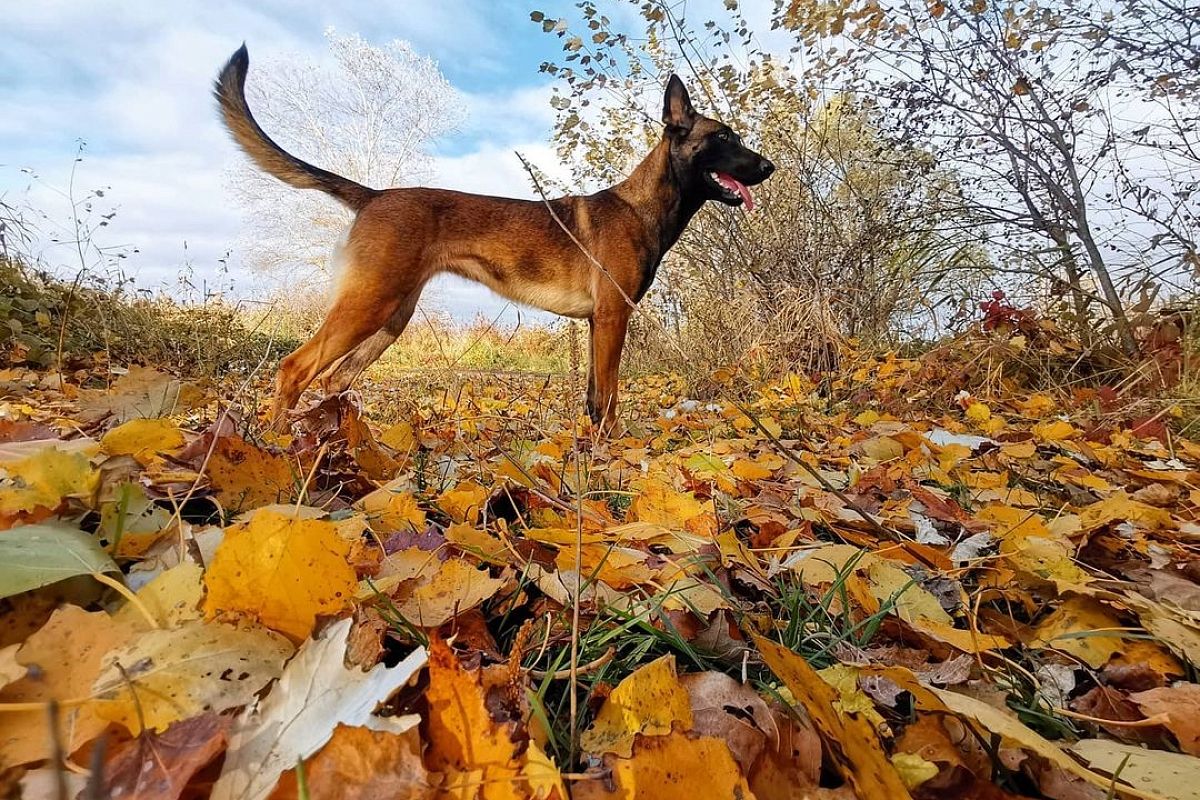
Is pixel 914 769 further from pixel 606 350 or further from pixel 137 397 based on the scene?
pixel 606 350

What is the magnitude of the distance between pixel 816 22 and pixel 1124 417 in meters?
3.53

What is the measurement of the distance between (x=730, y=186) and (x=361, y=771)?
474 centimetres

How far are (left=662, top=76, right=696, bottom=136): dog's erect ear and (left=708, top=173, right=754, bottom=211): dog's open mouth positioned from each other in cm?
40

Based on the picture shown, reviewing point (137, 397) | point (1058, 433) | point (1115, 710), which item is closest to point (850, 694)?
point (1115, 710)

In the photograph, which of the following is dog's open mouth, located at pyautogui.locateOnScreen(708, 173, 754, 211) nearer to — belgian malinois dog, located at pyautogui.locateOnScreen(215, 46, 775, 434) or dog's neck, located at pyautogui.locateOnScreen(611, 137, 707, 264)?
belgian malinois dog, located at pyautogui.locateOnScreen(215, 46, 775, 434)

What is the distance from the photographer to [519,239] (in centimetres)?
443

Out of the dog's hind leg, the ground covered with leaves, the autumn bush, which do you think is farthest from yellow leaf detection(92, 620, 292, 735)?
the dog's hind leg

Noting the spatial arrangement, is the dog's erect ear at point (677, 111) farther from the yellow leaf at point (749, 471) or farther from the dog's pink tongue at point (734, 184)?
the yellow leaf at point (749, 471)

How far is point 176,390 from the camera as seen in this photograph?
1.21 m

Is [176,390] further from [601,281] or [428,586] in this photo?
[601,281]

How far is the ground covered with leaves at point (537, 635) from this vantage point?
1.41ft

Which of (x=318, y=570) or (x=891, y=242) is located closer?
(x=318, y=570)

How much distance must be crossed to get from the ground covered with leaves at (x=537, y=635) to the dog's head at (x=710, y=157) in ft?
12.1

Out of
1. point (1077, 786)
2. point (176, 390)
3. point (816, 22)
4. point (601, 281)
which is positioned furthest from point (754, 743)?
point (816, 22)
